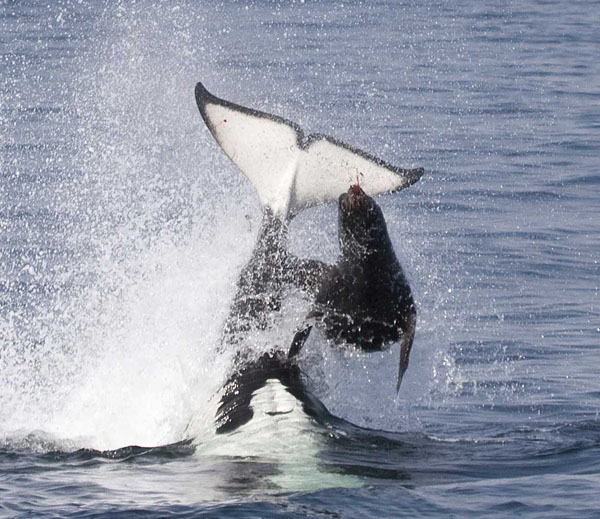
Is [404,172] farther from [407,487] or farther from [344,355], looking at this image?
[407,487]

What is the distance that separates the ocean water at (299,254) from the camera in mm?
11000

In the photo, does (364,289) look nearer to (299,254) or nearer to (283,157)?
(283,157)

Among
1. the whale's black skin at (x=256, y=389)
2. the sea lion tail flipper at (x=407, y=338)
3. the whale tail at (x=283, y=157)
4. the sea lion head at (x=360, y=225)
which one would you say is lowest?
the whale's black skin at (x=256, y=389)

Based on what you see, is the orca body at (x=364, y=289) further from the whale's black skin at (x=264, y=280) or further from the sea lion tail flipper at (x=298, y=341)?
the whale's black skin at (x=264, y=280)

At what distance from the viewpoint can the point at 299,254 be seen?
663 inches

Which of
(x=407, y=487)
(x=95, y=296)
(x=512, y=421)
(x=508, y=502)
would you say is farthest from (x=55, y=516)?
(x=95, y=296)

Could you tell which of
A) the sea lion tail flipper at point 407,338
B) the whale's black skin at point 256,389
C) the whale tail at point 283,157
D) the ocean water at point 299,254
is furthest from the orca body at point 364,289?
the whale tail at point 283,157

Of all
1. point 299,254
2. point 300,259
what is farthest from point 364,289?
point 299,254

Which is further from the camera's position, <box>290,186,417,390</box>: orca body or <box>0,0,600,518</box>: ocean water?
<box>290,186,417,390</box>: orca body

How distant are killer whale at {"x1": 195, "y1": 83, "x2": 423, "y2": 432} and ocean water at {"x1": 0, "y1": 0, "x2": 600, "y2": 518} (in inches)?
10.7

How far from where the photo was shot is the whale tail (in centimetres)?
1292

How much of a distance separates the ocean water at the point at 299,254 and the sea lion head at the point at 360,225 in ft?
5.10

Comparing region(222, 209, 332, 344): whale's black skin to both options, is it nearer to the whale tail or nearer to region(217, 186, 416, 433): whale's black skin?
region(217, 186, 416, 433): whale's black skin

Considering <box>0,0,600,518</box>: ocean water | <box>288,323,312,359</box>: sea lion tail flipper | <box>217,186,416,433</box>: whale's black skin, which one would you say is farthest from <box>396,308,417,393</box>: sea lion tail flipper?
<box>288,323,312,359</box>: sea lion tail flipper
